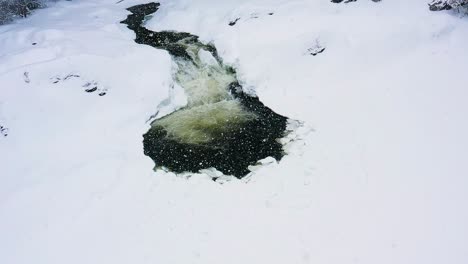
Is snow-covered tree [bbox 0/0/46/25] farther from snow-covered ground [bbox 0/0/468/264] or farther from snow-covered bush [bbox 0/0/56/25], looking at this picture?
snow-covered ground [bbox 0/0/468/264]

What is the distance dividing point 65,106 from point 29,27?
264 inches

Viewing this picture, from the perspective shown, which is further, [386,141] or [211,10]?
[211,10]

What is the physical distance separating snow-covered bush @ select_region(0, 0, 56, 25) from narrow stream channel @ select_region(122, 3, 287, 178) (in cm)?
900

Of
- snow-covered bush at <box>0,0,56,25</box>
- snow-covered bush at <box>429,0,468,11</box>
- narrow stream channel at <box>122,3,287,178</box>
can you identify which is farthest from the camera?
snow-covered bush at <box>0,0,56,25</box>

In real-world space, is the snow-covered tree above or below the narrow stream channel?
above

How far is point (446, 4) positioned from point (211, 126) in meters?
Result: 7.59

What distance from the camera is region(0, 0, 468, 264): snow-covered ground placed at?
6.93m

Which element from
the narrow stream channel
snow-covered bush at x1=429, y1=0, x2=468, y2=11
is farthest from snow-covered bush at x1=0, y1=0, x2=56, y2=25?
snow-covered bush at x1=429, y1=0, x2=468, y2=11

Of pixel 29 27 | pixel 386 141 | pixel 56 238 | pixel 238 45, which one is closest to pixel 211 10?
pixel 238 45

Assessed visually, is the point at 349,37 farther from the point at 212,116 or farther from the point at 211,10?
the point at 211,10

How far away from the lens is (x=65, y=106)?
1131 cm

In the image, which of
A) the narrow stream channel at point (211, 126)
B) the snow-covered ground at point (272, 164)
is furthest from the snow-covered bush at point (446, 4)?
the narrow stream channel at point (211, 126)

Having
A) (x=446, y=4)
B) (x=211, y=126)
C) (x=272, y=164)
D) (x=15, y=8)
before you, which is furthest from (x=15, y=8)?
(x=446, y=4)

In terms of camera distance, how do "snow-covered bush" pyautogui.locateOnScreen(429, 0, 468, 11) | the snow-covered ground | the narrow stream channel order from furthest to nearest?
"snow-covered bush" pyautogui.locateOnScreen(429, 0, 468, 11) → the narrow stream channel → the snow-covered ground
